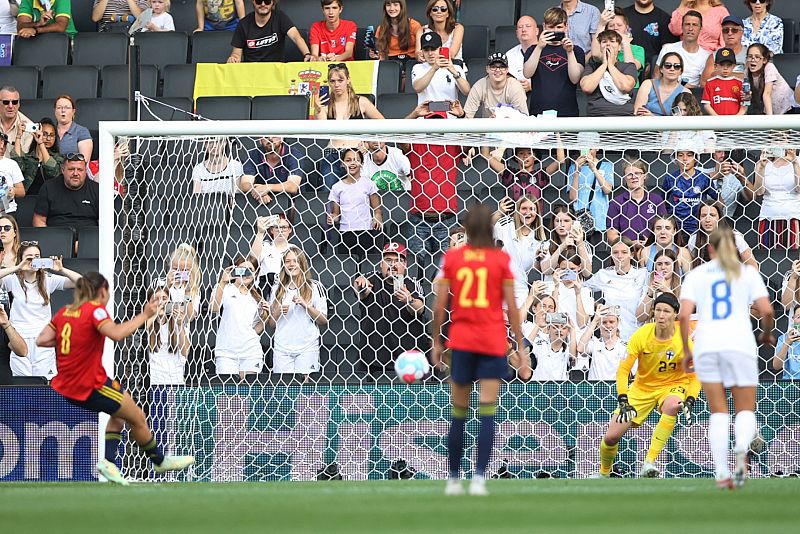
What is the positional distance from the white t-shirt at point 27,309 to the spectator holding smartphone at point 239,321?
1.98 metres

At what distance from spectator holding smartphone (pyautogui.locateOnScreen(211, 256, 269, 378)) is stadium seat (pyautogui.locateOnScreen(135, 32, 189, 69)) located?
5.87 metres

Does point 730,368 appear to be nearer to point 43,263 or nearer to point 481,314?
point 481,314

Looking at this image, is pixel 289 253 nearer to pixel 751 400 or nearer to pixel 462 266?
pixel 462 266

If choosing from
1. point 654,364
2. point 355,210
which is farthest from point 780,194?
point 355,210

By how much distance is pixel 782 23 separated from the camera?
1501cm

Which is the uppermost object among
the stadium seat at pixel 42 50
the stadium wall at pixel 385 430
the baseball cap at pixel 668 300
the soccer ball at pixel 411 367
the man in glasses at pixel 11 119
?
the stadium seat at pixel 42 50

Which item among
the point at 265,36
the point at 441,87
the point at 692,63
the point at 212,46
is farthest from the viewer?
the point at 212,46

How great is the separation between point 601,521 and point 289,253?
5.94 metres

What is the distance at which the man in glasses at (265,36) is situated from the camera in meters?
15.9

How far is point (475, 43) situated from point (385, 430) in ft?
20.2

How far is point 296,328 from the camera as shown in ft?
38.3

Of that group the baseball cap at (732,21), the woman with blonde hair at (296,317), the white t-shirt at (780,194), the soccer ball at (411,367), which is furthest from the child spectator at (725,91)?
the soccer ball at (411,367)

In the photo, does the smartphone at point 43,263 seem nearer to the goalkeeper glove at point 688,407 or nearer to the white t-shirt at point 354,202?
the white t-shirt at point 354,202

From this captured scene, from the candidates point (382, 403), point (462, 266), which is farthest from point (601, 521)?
point (382, 403)
